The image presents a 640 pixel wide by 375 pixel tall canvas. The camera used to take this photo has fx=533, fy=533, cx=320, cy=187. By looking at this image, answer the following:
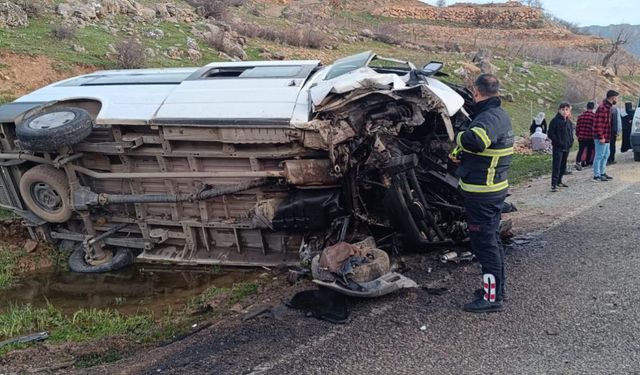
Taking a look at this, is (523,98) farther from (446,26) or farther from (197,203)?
(446,26)

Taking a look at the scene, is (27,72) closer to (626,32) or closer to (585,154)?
(585,154)

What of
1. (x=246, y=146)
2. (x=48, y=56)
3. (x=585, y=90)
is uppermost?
(x=48, y=56)

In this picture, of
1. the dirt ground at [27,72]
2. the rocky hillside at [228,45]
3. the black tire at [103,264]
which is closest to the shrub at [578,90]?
the rocky hillside at [228,45]

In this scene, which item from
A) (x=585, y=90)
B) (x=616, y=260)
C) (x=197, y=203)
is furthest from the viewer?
(x=585, y=90)

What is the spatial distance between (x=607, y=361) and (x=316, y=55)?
56.5 ft

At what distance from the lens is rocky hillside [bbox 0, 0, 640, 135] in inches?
468

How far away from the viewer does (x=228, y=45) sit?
15.6m

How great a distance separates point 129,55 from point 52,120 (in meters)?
6.99

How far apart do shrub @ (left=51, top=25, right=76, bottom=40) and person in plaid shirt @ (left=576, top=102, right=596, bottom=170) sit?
37.5 ft

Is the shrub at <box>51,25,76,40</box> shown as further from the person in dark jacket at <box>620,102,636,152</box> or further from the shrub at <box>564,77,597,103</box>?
the shrub at <box>564,77,597,103</box>

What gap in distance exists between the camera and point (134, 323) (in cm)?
A: 469

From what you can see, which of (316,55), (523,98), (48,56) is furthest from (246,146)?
(523,98)

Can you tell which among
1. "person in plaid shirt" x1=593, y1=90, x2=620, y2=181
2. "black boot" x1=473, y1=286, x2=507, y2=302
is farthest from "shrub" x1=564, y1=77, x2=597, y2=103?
"black boot" x1=473, y1=286, x2=507, y2=302

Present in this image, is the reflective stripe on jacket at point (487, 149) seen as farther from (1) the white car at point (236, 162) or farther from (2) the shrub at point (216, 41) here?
(2) the shrub at point (216, 41)
